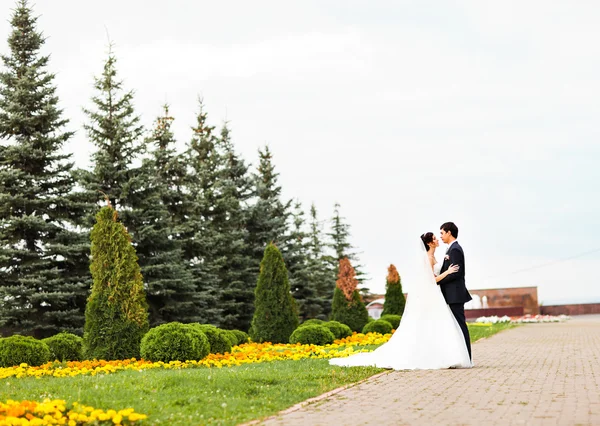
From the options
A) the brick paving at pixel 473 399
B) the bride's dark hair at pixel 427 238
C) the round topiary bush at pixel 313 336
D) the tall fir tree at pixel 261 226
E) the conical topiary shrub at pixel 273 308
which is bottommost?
the brick paving at pixel 473 399

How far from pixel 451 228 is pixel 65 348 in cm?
935

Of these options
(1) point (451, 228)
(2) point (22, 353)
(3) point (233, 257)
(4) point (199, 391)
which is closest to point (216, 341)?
(2) point (22, 353)

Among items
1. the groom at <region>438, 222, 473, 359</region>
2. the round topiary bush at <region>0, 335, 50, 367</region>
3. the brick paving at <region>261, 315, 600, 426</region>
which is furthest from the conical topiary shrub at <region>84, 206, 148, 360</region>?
the groom at <region>438, 222, 473, 359</region>

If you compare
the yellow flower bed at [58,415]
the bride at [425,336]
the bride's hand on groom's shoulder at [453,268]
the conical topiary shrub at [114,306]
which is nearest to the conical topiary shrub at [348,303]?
the conical topiary shrub at [114,306]

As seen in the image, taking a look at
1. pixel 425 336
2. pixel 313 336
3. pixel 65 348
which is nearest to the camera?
pixel 425 336

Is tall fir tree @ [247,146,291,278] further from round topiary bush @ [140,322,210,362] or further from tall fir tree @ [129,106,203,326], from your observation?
round topiary bush @ [140,322,210,362]

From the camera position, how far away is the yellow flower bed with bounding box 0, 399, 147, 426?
21.0 ft

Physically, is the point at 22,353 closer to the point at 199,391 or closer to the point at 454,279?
the point at 199,391

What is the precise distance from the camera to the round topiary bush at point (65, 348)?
16.3 m

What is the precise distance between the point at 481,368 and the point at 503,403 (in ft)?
14.5

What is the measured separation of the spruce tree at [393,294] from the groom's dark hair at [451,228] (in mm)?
17668

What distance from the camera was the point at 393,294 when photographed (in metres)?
30.4

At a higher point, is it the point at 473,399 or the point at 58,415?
the point at 58,415

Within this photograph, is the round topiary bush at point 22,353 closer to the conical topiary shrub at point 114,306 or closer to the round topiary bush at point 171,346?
the conical topiary shrub at point 114,306
